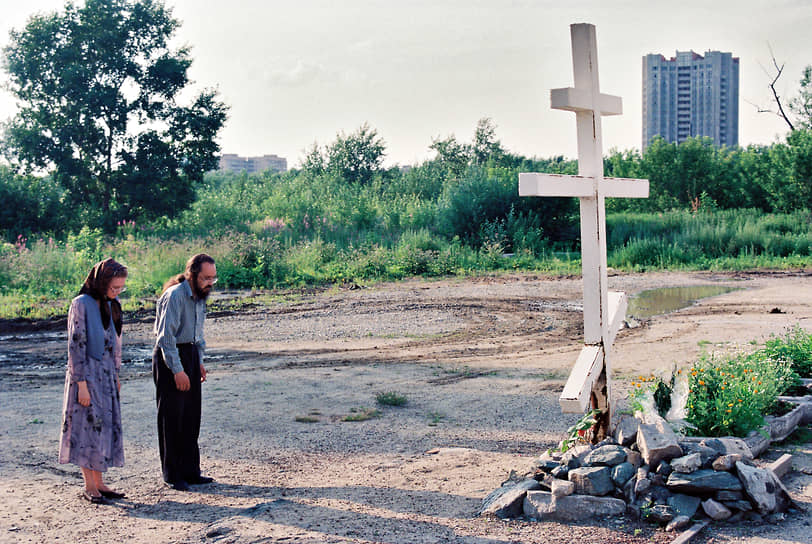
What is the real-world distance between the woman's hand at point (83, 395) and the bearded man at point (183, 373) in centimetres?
54

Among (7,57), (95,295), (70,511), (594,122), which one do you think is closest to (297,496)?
(70,511)

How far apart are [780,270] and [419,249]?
10.0 m

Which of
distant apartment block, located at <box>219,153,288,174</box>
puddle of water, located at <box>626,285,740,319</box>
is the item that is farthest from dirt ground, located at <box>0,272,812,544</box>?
distant apartment block, located at <box>219,153,288,174</box>

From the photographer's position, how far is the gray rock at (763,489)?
4.90 meters

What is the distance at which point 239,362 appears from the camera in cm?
1155

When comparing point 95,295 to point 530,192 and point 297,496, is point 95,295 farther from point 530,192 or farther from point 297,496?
point 530,192

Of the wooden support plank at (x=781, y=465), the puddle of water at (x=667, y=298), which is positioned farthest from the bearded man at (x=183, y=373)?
the puddle of water at (x=667, y=298)

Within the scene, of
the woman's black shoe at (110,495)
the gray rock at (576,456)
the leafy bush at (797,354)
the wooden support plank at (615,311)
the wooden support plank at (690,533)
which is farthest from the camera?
the leafy bush at (797,354)

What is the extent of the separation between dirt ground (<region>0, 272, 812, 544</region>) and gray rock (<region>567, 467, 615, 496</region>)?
224 mm

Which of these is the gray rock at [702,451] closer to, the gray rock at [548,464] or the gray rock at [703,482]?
the gray rock at [703,482]

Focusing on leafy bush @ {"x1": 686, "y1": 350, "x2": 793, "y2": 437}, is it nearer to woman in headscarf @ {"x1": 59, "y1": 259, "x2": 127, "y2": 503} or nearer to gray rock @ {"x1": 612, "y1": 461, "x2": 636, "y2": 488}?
gray rock @ {"x1": 612, "y1": 461, "x2": 636, "y2": 488}

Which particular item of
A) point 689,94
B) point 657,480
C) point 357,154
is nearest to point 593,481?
point 657,480

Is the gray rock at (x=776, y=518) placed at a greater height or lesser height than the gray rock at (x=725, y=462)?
lesser

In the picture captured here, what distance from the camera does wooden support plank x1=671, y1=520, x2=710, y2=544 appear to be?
4578 mm
